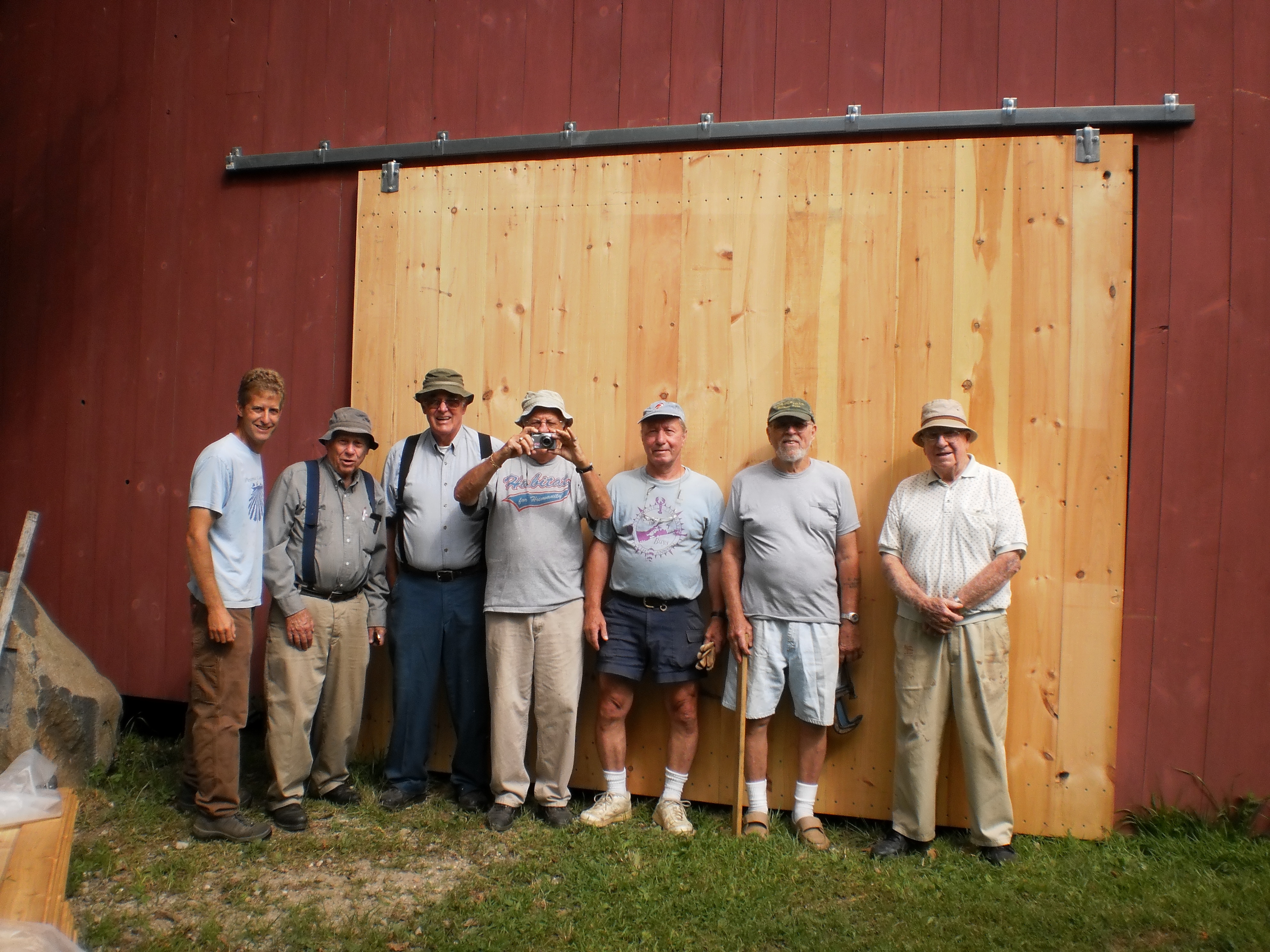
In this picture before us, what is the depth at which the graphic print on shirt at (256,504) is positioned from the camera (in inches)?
151

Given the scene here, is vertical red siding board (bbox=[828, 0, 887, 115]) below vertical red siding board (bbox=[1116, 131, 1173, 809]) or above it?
above

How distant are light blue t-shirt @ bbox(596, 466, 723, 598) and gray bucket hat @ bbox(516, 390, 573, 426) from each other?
1.42ft

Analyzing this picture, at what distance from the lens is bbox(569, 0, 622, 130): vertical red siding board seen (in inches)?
181

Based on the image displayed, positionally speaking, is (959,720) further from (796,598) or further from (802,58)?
(802,58)

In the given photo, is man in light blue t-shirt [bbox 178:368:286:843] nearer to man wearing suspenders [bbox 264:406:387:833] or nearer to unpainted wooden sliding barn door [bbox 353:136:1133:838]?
man wearing suspenders [bbox 264:406:387:833]

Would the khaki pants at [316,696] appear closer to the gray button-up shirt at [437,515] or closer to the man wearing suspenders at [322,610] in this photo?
the man wearing suspenders at [322,610]

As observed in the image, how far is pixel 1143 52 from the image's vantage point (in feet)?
13.4

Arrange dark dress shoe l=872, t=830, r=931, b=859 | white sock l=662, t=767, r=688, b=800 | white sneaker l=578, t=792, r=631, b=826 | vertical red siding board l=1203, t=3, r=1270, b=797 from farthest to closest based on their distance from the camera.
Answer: white sock l=662, t=767, r=688, b=800
white sneaker l=578, t=792, r=631, b=826
vertical red siding board l=1203, t=3, r=1270, b=797
dark dress shoe l=872, t=830, r=931, b=859

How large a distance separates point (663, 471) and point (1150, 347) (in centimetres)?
232

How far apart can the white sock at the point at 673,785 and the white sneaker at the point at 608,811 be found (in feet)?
0.60

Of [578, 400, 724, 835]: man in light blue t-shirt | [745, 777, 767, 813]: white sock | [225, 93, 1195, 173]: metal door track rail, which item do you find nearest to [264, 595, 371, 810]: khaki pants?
[578, 400, 724, 835]: man in light blue t-shirt

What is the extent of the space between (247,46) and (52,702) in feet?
12.4

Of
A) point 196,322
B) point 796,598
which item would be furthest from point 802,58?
point 196,322

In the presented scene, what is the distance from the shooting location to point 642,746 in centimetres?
438
